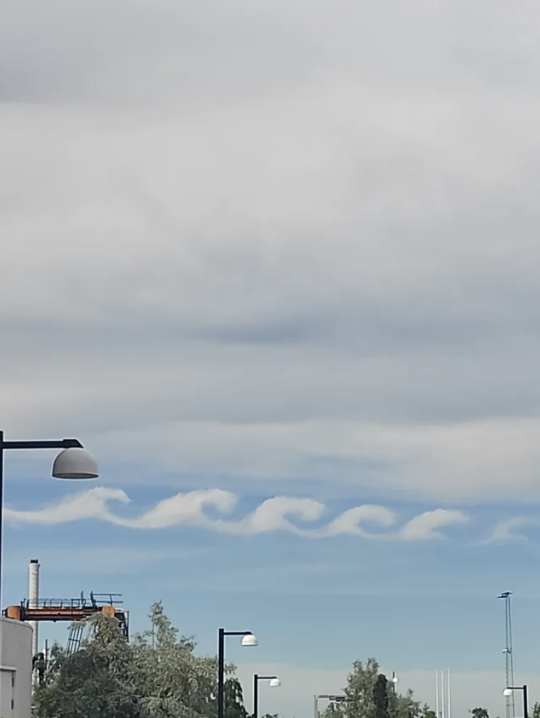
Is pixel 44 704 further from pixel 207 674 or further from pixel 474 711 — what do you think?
pixel 474 711

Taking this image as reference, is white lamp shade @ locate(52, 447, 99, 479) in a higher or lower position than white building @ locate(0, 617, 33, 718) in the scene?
higher

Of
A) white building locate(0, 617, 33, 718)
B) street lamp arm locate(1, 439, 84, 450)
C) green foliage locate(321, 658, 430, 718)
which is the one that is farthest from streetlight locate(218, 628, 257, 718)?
green foliage locate(321, 658, 430, 718)

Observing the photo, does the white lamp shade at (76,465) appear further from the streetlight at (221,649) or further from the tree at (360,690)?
the tree at (360,690)

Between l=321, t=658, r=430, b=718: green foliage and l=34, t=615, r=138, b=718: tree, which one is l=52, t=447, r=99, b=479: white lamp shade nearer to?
l=34, t=615, r=138, b=718: tree

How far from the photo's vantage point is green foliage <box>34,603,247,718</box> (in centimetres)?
5834

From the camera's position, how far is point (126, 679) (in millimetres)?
60156

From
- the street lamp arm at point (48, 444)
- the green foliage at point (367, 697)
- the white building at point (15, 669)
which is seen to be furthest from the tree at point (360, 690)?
the street lamp arm at point (48, 444)

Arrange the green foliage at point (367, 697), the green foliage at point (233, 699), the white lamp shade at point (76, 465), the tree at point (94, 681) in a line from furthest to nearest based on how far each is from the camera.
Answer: the green foliage at point (367, 697)
the green foliage at point (233, 699)
the tree at point (94, 681)
the white lamp shade at point (76, 465)

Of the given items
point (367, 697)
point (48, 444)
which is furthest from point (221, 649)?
point (367, 697)

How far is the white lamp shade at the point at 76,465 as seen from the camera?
19.3 meters

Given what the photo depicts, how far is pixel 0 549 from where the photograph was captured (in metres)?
20.4

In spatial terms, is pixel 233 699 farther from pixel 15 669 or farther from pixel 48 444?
pixel 48 444

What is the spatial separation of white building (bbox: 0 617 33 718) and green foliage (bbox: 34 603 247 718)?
20715 mm

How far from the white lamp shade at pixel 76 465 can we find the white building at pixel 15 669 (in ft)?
47.6
